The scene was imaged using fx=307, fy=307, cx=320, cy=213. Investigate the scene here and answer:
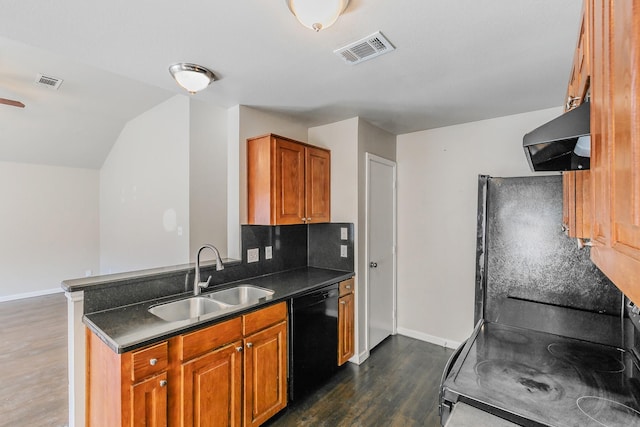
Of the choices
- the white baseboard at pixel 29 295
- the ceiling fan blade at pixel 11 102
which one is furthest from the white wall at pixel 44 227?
the ceiling fan blade at pixel 11 102

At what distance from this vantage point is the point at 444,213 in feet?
11.1

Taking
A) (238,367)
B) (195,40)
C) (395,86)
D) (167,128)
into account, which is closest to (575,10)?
(395,86)

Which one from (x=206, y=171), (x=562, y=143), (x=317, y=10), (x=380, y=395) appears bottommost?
(x=380, y=395)

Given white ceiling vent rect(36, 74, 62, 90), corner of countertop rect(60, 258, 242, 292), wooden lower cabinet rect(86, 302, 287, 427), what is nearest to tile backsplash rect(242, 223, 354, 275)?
corner of countertop rect(60, 258, 242, 292)

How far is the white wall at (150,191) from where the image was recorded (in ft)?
10.2

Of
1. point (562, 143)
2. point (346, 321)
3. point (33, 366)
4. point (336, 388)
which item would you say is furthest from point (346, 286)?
point (33, 366)

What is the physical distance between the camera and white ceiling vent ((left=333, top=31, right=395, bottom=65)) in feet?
5.47

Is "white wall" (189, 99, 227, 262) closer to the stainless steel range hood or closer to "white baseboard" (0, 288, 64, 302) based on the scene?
the stainless steel range hood

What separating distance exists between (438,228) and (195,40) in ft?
9.47

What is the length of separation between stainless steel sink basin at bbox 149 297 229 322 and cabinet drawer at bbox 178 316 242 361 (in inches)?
8.5

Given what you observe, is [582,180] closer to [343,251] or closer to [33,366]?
[343,251]

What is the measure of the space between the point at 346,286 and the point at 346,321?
0.33 metres

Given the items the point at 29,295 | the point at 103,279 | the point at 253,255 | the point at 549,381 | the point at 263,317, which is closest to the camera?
the point at 549,381

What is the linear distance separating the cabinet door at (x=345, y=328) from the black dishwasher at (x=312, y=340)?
8cm
